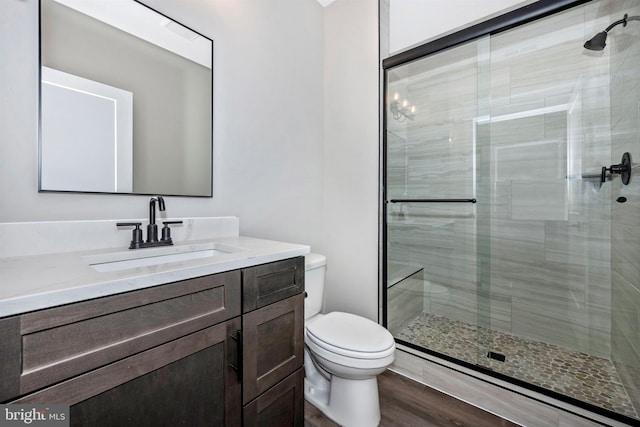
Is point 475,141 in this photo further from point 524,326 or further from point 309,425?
point 309,425

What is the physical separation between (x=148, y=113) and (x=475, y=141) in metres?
1.89

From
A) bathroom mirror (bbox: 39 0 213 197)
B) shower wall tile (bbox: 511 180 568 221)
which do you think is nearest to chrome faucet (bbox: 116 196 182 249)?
bathroom mirror (bbox: 39 0 213 197)

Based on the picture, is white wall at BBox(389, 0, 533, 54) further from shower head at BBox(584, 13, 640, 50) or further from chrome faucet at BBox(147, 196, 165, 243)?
chrome faucet at BBox(147, 196, 165, 243)

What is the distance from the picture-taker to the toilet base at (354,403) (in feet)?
4.27

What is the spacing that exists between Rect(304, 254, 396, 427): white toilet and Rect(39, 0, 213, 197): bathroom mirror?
87 cm

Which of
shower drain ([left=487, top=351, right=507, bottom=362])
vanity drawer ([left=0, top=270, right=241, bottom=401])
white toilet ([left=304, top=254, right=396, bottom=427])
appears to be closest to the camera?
vanity drawer ([left=0, top=270, right=241, bottom=401])

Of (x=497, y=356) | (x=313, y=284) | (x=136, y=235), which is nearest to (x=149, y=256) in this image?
(x=136, y=235)

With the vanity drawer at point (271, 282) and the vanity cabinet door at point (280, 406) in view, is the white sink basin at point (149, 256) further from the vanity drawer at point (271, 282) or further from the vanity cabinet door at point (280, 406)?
the vanity cabinet door at point (280, 406)

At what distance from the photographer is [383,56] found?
1854 mm

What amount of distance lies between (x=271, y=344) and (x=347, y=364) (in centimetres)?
44

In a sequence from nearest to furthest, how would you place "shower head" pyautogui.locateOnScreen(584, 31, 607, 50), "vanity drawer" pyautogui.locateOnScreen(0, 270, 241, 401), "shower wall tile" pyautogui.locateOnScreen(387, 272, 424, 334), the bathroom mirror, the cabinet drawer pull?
1. "vanity drawer" pyautogui.locateOnScreen(0, 270, 241, 401)
2. the cabinet drawer pull
3. the bathroom mirror
4. "shower head" pyautogui.locateOnScreen(584, 31, 607, 50)
5. "shower wall tile" pyautogui.locateOnScreen(387, 272, 424, 334)

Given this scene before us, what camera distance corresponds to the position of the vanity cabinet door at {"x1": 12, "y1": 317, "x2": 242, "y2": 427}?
0.59 metres

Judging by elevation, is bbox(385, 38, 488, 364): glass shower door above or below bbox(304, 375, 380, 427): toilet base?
above

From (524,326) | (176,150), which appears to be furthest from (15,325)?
(524,326)
